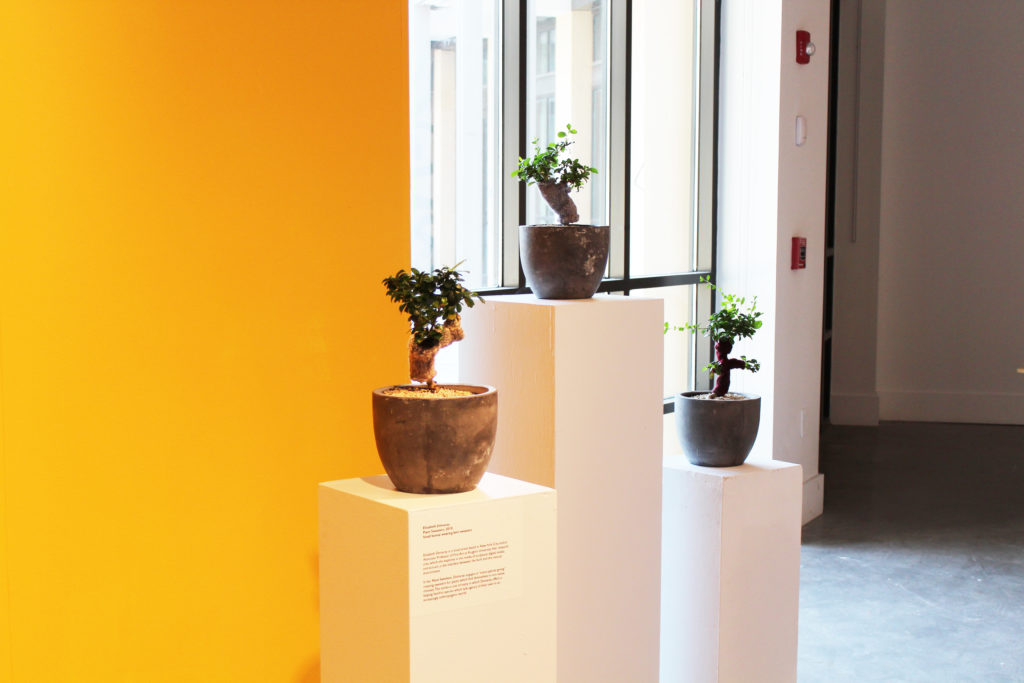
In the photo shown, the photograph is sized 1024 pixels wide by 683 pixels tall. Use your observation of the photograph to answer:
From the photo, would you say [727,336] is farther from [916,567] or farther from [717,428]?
[916,567]

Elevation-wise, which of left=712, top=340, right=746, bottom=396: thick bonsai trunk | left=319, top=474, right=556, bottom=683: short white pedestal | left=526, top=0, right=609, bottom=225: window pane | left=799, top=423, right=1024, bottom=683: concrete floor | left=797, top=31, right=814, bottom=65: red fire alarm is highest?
left=797, top=31, right=814, bottom=65: red fire alarm

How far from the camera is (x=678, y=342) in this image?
4.17m

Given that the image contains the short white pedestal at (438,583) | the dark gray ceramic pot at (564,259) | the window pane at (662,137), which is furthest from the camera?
the window pane at (662,137)

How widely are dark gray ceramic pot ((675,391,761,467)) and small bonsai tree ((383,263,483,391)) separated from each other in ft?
3.62

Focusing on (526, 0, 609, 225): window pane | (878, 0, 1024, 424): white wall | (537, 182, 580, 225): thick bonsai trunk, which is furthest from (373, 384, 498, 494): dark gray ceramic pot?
(878, 0, 1024, 424): white wall

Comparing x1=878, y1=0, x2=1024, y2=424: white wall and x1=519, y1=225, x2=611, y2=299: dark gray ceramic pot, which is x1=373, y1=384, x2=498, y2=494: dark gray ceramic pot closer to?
x1=519, y1=225, x2=611, y2=299: dark gray ceramic pot

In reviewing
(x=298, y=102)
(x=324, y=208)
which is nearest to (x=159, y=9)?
(x=298, y=102)

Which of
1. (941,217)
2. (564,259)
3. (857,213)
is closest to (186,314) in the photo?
(564,259)

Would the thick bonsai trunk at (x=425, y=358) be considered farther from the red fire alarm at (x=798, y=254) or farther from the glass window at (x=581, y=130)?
the red fire alarm at (x=798, y=254)

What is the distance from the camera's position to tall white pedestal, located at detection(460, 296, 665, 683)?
2193 mm

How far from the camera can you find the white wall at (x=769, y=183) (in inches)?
163

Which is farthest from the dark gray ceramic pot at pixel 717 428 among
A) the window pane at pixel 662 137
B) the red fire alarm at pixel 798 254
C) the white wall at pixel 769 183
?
the red fire alarm at pixel 798 254

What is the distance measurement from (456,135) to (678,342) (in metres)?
1.65

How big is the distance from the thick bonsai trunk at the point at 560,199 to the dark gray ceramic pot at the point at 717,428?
2.22 feet
